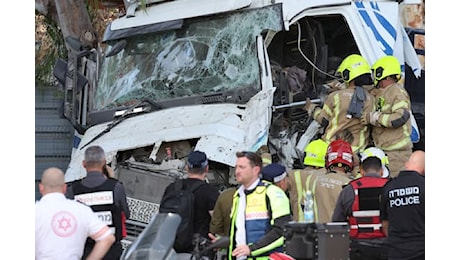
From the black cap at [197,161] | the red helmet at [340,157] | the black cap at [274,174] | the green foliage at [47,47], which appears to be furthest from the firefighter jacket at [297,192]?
the green foliage at [47,47]

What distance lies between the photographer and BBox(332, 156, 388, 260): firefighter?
784 centimetres

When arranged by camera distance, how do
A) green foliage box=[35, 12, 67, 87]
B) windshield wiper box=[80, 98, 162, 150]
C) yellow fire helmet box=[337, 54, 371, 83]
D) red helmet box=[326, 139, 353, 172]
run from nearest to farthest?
red helmet box=[326, 139, 353, 172], yellow fire helmet box=[337, 54, 371, 83], windshield wiper box=[80, 98, 162, 150], green foliage box=[35, 12, 67, 87]

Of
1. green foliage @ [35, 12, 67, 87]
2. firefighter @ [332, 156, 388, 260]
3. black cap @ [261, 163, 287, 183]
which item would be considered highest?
green foliage @ [35, 12, 67, 87]

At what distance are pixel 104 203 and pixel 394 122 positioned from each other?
361 centimetres

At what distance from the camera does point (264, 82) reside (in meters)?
10.7

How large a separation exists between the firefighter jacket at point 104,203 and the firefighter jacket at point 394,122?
11.5ft

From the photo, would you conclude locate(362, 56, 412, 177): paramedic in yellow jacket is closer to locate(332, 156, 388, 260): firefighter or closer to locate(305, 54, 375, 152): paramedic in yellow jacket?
locate(305, 54, 375, 152): paramedic in yellow jacket

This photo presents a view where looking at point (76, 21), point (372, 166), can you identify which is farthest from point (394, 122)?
point (76, 21)

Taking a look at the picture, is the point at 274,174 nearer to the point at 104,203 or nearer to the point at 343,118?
the point at 104,203

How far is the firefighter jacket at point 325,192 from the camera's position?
28.8 feet

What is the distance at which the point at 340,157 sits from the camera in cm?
905

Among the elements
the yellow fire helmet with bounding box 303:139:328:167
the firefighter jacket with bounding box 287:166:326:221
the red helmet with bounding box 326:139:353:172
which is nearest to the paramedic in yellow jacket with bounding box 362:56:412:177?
the yellow fire helmet with bounding box 303:139:328:167

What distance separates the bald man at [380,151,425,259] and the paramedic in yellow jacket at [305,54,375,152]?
2.83 metres
